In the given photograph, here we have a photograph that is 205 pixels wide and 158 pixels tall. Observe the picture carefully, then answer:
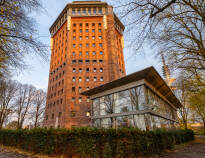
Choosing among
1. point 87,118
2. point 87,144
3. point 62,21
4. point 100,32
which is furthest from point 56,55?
point 87,144

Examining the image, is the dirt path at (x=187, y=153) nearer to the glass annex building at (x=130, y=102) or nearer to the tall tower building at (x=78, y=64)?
the glass annex building at (x=130, y=102)

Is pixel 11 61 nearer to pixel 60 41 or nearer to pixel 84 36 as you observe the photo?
pixel 84 36

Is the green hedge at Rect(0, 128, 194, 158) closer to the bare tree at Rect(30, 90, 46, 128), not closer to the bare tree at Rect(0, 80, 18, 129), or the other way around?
the bare tree at Rect(0, 80, 18, 129)

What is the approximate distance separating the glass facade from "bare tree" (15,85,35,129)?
2423 cm

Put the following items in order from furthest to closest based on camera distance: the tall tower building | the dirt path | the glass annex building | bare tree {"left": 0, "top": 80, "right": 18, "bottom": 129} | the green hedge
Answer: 1. the tall tower building
2. bare tree {"left": 0, "top": 80, "right": 18, "bottom": 129}
3. the glass annex building
4. the dirt path
5. the green hedge

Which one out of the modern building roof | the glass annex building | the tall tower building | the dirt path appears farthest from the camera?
the tall tower building

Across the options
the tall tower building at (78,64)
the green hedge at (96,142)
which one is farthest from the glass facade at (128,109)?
the tall tower building at (78,64)

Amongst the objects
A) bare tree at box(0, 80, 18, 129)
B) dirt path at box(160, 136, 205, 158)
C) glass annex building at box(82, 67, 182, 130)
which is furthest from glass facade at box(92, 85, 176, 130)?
bare tree at box(0, 80, 18, 129)

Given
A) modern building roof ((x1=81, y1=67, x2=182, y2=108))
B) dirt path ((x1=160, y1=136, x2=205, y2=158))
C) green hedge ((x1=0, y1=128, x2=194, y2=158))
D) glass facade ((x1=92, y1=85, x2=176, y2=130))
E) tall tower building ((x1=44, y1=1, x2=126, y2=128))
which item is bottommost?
dirt path ((x1=160, y1=136, x2=205, y2=158))

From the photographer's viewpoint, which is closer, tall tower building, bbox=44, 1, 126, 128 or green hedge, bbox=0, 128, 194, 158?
green hedge, bbox=0, 128, 194, 158

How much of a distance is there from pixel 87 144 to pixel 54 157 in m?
2.56

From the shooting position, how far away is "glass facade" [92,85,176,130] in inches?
508

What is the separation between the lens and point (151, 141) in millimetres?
8125

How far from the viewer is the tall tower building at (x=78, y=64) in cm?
3225
